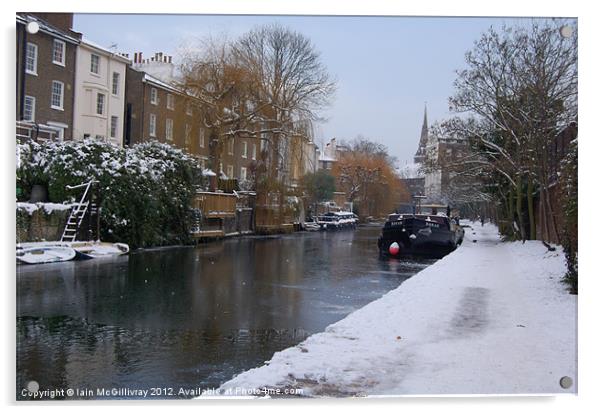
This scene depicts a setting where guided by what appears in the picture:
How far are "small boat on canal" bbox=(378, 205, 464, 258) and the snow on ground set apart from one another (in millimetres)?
978

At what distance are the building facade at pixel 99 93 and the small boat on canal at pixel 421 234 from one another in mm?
3886

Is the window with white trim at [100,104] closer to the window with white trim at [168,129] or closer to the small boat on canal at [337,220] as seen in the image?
the window with white trim at [168,129]

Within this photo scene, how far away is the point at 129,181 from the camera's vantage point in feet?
55.3

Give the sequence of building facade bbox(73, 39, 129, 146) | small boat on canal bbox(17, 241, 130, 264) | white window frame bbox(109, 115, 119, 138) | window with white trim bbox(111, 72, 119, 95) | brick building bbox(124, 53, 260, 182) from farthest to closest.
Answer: white window frame bbox(109, 115, 119, 138) → brick building bbox(124, 53, 260, 182) → small boat on canal bbox(17, 241, 130, 264) → window with white trim bbox(111, 72, 119, 95) → building facade bbox(73, 39, 129, 146)

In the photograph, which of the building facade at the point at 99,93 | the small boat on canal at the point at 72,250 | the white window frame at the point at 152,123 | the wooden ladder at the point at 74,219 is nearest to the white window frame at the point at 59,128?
the building facade at the point at 99,93

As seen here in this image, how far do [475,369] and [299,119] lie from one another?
4040 millimetres

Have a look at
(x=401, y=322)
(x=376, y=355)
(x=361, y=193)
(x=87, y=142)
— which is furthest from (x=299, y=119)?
(x=87, y=142)

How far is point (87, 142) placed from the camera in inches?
480

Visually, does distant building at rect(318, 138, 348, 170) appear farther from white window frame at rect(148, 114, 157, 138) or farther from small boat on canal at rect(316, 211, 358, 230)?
white window frame at rect(148, 114, 157, 138)

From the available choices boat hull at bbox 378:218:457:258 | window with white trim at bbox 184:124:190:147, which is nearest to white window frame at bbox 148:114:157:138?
window with white trim at bbox 184:124:190:147

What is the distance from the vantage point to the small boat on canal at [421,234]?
320 inches

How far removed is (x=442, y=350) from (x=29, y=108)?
4.57 meters

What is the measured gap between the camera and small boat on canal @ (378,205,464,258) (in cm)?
814

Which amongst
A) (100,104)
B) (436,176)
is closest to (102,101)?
(100,104)
